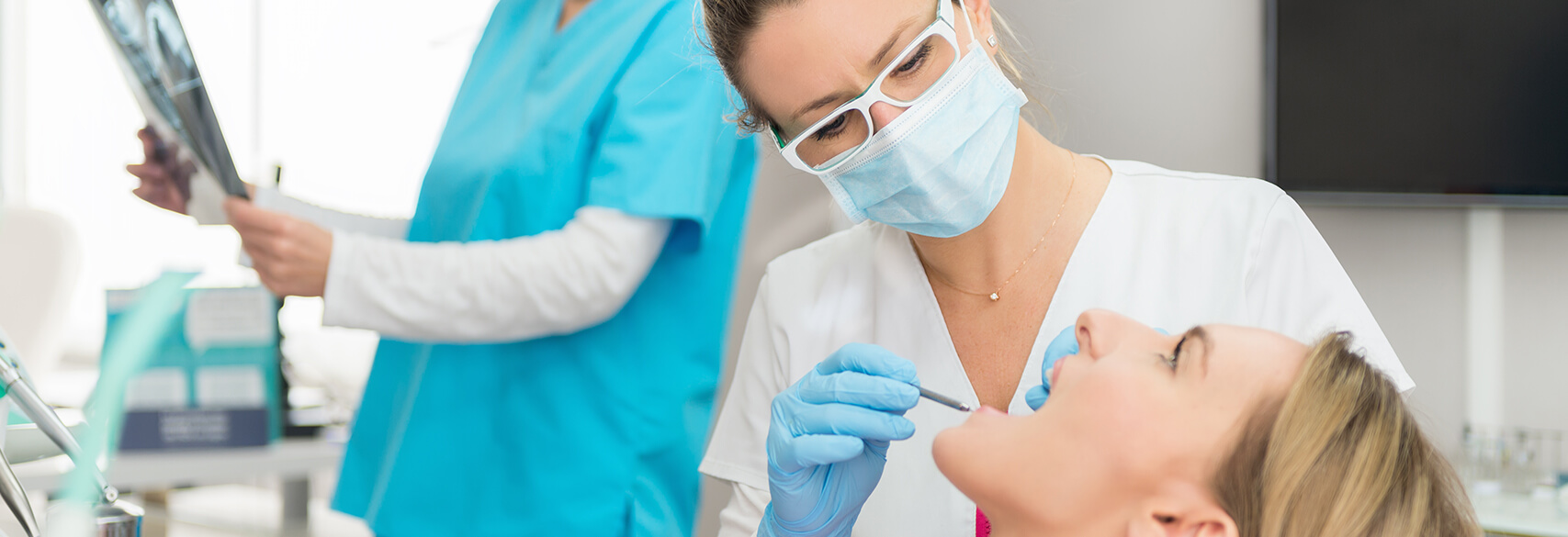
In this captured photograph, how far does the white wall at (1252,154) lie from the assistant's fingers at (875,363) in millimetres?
965

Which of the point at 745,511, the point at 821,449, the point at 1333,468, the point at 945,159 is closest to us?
the point at 1333,468

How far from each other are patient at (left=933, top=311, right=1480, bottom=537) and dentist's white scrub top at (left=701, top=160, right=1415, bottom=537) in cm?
17

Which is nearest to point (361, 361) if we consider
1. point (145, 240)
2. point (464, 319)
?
point (145, 240)

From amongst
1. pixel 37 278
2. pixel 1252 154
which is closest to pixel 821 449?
pixel 1252 154

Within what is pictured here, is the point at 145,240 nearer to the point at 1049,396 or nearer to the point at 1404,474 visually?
the point at 1049,396

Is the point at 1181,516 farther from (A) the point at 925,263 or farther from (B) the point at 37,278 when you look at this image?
(B) the point at 37,278

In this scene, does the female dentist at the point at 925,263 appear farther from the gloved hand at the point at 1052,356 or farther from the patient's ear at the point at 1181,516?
the patient's ear at the point at 1181,516

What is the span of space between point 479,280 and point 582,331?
165 mm

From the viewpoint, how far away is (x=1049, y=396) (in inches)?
34.6

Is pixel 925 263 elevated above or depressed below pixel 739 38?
below

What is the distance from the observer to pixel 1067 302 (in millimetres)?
1062

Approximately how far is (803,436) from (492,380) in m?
0.64

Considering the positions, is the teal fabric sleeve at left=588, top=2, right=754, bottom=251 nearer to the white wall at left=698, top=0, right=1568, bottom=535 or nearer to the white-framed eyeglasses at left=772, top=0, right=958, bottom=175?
the white-framed eyeglasses at left=772, top=0, right=958, bottom=175

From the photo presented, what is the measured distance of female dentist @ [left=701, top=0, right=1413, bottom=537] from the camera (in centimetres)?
96
